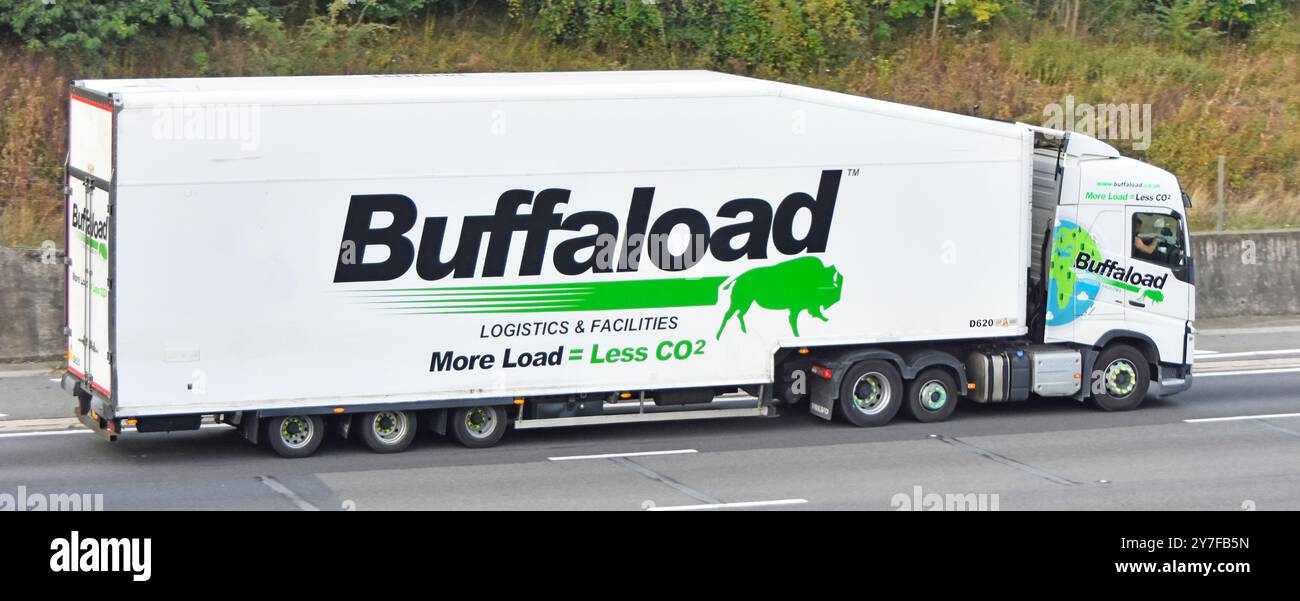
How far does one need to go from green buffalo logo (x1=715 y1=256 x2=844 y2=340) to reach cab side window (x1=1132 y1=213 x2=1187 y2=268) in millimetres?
3632

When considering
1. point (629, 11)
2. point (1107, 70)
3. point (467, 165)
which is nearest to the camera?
point (467, 165)

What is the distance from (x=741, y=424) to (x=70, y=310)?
6913mm

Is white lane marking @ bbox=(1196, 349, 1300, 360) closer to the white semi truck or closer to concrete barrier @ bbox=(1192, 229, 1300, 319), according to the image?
concrete barrier @ bbox=(1192, 229, 1300, 319)

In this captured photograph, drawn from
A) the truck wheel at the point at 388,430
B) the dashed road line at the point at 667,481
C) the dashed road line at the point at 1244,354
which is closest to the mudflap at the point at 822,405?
the dashed road line at the point at 667,481

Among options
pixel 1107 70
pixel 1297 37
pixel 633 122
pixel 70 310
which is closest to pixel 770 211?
pixel 633 122

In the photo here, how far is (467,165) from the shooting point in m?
15.2

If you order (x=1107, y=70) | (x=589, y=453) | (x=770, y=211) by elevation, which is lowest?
(x=589, y=453)

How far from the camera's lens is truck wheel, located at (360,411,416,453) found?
51.5 feet

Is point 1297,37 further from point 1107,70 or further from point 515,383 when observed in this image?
point 515,383

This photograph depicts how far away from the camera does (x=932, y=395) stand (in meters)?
17.5

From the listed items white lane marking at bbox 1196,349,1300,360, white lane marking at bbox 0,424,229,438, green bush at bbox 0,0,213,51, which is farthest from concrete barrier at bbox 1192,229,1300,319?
green bush at bbox 0,0,213,51

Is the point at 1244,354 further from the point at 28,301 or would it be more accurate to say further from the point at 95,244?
the point at 28,301

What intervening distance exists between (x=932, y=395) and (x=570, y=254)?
4.40 metres

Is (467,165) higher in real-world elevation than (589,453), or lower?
higher
